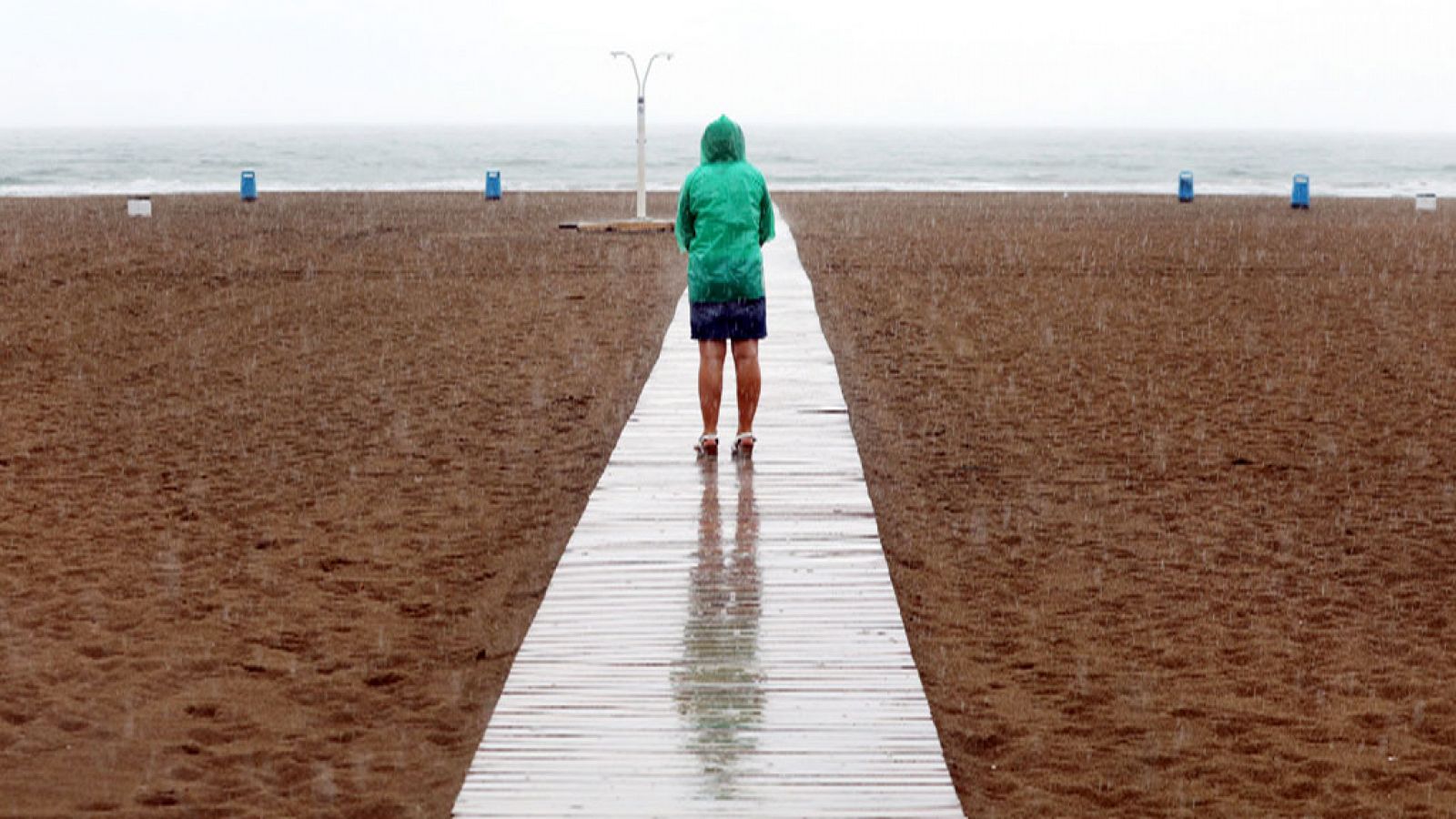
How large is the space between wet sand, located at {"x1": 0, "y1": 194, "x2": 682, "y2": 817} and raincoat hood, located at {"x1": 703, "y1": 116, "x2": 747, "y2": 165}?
197 centimetres

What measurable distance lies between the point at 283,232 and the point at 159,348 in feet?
46.3

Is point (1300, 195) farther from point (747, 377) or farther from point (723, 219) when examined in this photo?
point (723, 219)

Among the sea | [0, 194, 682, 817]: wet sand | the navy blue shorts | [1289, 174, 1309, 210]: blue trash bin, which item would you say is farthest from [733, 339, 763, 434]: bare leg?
the sea

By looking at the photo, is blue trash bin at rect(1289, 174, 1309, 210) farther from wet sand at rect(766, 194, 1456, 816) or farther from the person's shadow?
the person's shadow

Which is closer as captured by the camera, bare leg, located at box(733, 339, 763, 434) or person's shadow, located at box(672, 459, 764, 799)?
person's shadow, located at box(672, 459, 764, 799)

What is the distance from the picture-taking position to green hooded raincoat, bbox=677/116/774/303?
300 inches

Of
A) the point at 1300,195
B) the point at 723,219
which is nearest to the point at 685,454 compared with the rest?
the point at 723,219

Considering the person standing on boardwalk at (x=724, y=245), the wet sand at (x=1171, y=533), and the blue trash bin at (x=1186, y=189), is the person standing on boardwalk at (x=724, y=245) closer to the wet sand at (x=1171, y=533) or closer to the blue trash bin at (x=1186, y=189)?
the wet sand at (x=1171, y=533)

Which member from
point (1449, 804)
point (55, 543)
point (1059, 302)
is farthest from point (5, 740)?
point (1059, 302)

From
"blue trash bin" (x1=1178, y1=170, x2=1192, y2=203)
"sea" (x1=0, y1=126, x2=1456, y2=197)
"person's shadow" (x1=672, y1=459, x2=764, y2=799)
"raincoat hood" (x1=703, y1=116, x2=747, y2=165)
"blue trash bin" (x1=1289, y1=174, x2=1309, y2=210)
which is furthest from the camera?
"sea" (x1=0, y1=126, x2=1456, y2=197)

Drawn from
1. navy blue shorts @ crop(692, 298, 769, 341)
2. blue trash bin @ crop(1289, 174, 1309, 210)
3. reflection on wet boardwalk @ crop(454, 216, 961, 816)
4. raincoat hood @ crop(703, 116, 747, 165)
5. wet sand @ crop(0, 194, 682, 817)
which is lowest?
wet sand @ crop(0, 194, 682, 817)

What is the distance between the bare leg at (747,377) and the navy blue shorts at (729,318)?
12cm

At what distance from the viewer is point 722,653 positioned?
211 inches

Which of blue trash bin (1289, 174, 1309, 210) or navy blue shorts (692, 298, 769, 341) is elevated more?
blue trash bin (1289, 174, 1309, 210)
